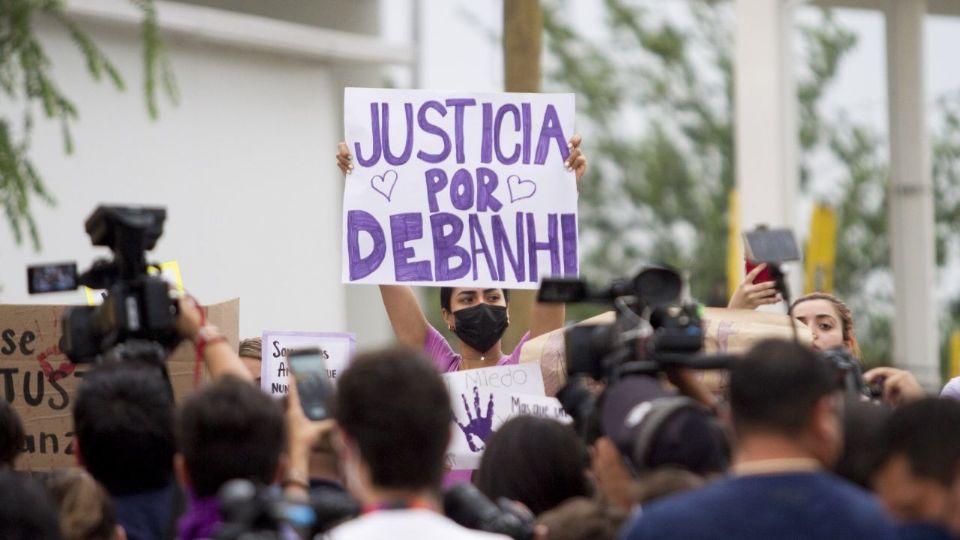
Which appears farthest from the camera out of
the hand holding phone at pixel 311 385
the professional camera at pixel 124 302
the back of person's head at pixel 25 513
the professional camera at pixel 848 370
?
the professional camera at pixel 848 370

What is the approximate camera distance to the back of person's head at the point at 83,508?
169 inches

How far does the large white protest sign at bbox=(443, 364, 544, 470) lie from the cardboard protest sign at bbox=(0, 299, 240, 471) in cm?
100

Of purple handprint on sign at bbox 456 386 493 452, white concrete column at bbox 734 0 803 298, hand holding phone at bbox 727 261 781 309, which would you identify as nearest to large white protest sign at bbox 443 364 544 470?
purple handprint on sign at bbox 456 386 493 452

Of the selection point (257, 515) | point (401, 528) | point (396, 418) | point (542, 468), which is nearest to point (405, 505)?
point (401, 528)

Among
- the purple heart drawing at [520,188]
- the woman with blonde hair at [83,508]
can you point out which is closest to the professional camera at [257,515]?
the woman with blonde hair at [83,508]

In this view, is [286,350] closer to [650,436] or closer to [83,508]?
[83,508]

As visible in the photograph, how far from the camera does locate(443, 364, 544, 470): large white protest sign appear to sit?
6496 mm

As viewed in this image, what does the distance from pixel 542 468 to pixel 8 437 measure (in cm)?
147

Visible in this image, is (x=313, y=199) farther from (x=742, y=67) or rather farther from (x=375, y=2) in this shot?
(x=742, y=67)

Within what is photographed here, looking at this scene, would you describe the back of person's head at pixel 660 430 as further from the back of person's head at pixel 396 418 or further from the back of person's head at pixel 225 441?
the back of person's head at pixel 225 441

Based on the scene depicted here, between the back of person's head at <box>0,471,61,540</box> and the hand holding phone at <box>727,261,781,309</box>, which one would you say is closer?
the back of person's head at <box>0,471,61,540</box>

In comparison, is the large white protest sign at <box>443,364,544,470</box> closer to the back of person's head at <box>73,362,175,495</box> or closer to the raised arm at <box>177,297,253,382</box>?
the raised arm at <box>177,297,253,382</box>

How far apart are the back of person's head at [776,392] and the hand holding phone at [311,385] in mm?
1055

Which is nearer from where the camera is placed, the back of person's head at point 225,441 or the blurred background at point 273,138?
the back of person's head at point 225,441
